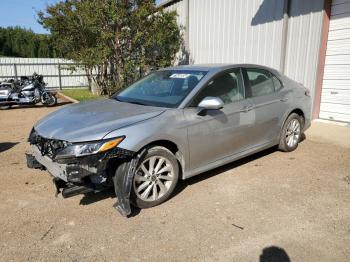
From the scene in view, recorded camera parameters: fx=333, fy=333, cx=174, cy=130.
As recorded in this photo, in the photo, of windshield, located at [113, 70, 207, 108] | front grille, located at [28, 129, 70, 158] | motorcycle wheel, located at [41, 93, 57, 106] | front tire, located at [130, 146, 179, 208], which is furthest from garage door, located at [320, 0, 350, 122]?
motorcycle wheel, located at [41, 93, 57, 106]

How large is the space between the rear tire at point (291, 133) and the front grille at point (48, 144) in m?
3.64

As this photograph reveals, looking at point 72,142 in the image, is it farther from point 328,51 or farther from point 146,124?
point 328,51

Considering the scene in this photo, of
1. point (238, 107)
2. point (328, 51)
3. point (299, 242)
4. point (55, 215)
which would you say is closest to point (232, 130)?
point (238, 107)

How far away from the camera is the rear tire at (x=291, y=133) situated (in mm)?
5645

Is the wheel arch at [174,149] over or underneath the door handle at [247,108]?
underneath

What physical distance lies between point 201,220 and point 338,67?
598 cm

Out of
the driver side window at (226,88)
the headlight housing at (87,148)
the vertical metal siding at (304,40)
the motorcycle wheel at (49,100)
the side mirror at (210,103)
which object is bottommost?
the motorcycle wheel at (49,100)

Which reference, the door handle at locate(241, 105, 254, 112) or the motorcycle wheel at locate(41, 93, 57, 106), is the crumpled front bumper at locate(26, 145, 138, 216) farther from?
the motorcycle wheel at locate(41, 93, 57, 106)

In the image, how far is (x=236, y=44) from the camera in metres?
9.99

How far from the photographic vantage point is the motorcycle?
38.4ft

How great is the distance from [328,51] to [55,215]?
7130 millimetres

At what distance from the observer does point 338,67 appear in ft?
25.5

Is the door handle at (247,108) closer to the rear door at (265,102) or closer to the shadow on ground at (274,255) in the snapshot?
the rear door at (265,102)

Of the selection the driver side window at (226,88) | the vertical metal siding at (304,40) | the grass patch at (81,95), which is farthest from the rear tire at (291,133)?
the grass patch at (81,95)
